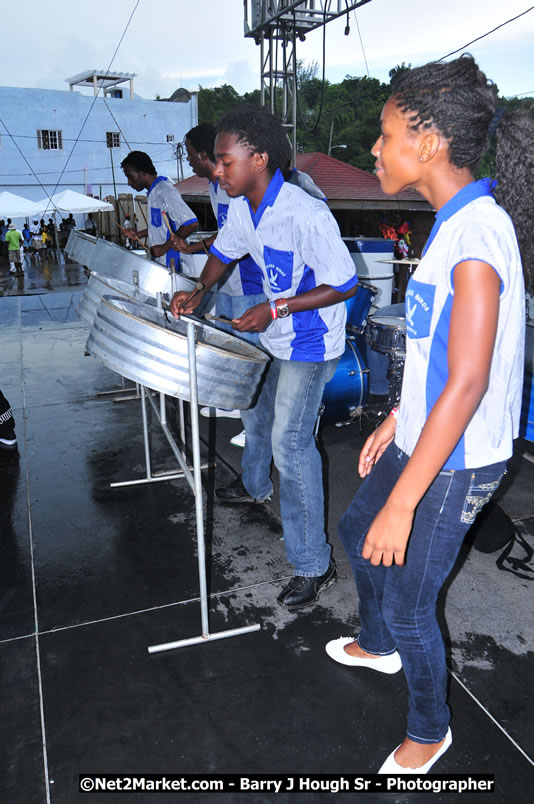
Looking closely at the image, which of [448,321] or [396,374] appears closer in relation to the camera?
[448,321]

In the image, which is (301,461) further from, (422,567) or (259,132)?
(259,132)

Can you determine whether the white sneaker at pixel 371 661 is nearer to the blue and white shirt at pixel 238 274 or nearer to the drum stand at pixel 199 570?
the drum stand at pixel 199 570

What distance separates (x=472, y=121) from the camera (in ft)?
3.86

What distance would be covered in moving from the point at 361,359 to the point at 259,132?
2191 mm

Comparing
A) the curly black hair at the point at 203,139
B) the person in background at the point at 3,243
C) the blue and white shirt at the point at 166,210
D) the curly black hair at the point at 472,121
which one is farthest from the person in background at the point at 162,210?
the person in background at the point at 3,243

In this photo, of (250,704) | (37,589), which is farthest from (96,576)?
(250,704)

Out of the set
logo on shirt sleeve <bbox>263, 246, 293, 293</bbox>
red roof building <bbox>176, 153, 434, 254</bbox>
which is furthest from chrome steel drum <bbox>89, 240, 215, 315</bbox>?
red roof building <bbox>176, 153, 434, 254</bbox>

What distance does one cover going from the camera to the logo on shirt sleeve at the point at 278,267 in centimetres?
213

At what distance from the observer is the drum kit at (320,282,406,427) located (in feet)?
12.0

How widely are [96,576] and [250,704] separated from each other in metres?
0.92

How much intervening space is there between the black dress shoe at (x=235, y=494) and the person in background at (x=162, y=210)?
1716 mm

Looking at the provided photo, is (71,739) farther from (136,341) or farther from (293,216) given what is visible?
(293,216)

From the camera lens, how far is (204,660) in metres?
2.01

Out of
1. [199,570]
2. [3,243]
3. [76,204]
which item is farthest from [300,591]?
[3,243]
